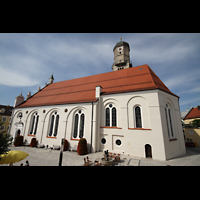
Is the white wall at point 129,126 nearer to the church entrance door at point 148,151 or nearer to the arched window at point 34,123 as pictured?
the church entrance door at point 148,151

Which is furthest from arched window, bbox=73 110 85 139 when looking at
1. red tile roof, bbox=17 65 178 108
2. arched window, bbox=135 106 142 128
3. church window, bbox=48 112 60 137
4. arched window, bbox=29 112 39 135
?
arched window, bbox=29 112 39 135

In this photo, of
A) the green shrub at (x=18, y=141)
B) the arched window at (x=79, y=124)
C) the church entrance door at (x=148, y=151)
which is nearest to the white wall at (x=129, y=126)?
the church entrance door at (x=148, y=151)

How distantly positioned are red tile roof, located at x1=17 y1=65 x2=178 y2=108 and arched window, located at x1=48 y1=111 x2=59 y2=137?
205 centimetres

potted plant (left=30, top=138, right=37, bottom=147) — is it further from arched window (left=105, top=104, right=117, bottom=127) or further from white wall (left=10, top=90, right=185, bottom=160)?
arched window (left=105, top=104, right=117, bottom=127)

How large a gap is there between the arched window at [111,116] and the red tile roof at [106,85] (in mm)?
2249

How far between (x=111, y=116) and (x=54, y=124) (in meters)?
9.26

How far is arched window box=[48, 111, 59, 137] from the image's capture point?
1622 centimetres

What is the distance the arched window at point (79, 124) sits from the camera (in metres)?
14.6

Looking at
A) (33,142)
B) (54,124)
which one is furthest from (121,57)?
(33,142)

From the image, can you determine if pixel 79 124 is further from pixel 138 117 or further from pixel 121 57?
pixel 121 57

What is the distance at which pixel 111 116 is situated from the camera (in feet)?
46.4
